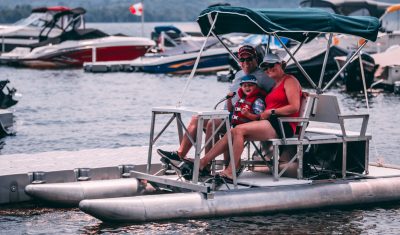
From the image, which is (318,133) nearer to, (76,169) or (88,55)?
(76,169)

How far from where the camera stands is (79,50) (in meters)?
52.5

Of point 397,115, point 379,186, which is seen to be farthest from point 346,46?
point 379,186

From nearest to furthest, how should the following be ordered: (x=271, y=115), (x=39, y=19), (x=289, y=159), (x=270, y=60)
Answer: (x=271, y=115)
(x=270, y=60)
(x=289, y=159)
(x=39, y=19)

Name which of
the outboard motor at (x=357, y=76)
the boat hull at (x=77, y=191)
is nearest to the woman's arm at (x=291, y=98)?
the boat hull at (x=77, y=191)

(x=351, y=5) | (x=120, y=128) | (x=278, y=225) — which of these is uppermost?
(x=351, y=5)

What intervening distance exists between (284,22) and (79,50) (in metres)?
39.9

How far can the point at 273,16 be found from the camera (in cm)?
1334

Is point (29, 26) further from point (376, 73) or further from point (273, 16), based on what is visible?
point (273, 16)

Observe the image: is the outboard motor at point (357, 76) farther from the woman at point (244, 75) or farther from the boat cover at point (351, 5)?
the woman at point (244, 75)

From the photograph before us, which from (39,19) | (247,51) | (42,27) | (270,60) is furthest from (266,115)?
(39,19)

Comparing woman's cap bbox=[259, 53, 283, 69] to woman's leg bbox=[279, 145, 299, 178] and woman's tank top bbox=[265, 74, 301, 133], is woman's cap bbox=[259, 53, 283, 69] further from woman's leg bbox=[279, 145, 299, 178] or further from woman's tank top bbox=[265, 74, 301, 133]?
woman's leg bbox=[279, 145, 299, 178]

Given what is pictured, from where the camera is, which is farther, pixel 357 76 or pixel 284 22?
pixel 357 76

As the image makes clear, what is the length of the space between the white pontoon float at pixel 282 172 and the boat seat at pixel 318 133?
13 millimetres

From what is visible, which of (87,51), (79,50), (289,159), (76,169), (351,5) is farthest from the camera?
(79,50)
